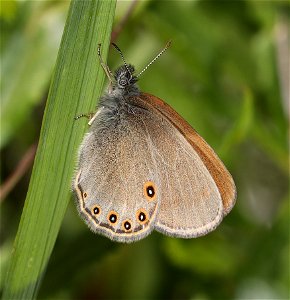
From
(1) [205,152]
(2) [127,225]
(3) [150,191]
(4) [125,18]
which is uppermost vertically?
(4) [125,18]

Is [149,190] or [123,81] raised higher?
[123,81]

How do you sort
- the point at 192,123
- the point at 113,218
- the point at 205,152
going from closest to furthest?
1. the point at 113,218
2. the point at 205,152
3. the point at 192,123

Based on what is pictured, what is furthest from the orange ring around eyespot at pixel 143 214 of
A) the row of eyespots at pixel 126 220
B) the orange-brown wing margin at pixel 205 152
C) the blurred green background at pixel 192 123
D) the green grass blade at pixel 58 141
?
the blurred green background at pixel 192 123

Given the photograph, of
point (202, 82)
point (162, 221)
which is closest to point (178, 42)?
point (202, 82)

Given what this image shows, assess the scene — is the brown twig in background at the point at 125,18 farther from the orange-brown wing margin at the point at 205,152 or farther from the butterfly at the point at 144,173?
the orange-brown wing margin at the point at 205,152

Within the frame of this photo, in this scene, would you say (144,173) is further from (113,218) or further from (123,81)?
(123,81)

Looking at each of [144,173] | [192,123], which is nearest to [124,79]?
[144,173]

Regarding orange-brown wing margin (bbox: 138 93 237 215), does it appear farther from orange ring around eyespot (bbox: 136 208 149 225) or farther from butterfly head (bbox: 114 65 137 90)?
orange ring around eyespot (bbox: 136 208 149 225)
